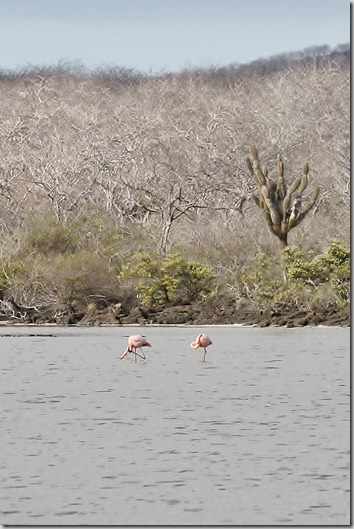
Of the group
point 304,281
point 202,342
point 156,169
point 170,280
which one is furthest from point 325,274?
point 156,169

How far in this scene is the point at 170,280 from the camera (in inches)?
1507

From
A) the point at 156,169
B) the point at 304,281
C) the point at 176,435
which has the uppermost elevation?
the point at 156,169

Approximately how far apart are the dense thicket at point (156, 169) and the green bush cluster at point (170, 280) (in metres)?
0.83

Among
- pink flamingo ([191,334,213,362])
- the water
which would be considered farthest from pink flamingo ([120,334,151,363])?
pink flamingo ([191,334,213,362])

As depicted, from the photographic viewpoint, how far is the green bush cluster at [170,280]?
3834cm

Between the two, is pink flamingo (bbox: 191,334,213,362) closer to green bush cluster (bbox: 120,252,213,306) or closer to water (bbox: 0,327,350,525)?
water (bbox: 0,327,350,525)

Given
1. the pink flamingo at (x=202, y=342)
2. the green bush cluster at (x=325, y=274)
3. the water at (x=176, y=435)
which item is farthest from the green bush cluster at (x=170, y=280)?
the pink flamingo at (x=202, y=342)

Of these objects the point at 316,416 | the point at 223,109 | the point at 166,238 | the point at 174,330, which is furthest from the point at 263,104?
the point at 316,416

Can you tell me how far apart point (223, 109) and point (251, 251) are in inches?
1330

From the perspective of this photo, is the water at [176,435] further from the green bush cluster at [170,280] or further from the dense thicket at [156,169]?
the dense thicket at [156,169]

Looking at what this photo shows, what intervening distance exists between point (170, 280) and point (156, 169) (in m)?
16.6

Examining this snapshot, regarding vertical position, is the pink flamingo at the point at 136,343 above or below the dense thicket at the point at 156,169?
below

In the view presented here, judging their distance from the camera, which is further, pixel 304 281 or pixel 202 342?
pixel 304 281

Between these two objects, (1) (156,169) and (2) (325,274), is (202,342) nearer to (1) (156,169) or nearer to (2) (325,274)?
(2) (325,274)
